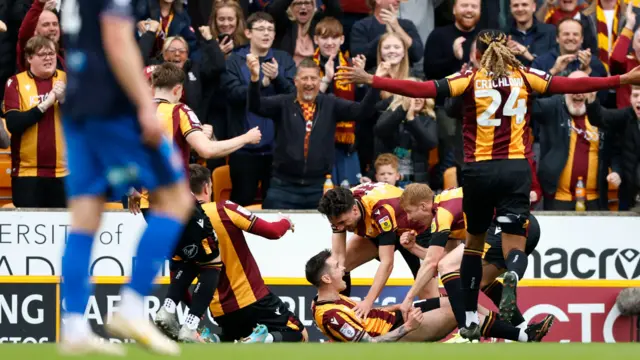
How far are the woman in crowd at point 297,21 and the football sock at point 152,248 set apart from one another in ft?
23.9

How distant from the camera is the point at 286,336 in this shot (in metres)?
10.8

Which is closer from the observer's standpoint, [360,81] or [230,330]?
[360,81]

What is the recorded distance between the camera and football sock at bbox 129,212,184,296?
636cm

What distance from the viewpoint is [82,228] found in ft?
21.0

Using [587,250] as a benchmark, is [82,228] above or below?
above

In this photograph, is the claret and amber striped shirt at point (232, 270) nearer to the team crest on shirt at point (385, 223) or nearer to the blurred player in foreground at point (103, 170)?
the team crest on shirt at point (385, 223)

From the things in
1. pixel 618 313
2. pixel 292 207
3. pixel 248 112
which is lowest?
pixel 618 313

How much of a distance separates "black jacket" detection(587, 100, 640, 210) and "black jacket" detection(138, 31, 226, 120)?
3623 millimetres

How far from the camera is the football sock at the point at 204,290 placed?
33.7 ft

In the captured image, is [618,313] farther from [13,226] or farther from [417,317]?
[13,226]

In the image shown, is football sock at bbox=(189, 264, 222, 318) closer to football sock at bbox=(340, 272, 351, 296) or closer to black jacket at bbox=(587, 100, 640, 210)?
football sock at bbox=(340, 272, 351, 296)

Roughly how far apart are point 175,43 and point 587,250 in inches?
173

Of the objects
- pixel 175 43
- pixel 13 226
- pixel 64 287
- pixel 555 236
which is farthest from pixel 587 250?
pixel 64 287

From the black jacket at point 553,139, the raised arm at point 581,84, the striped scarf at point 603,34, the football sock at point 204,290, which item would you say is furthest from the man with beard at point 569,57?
the football sock at point 204,290
